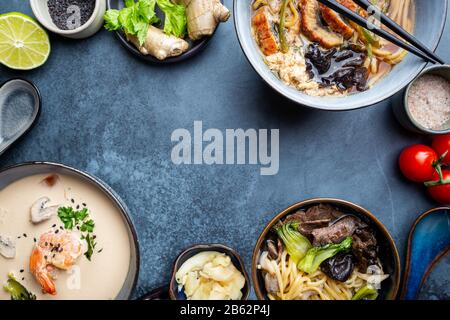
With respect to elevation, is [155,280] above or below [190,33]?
below

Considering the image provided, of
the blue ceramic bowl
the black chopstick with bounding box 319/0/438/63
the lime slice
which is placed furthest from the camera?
the lime slice

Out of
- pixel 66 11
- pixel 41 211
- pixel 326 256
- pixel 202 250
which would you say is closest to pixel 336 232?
pixel 326 256

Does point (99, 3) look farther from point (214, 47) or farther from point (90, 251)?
point (90, 251)

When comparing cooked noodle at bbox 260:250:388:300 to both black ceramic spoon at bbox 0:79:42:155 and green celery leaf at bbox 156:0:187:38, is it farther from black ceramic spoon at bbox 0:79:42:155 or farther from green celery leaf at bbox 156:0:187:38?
black ceramic spoon at bbox 0:79:42:155

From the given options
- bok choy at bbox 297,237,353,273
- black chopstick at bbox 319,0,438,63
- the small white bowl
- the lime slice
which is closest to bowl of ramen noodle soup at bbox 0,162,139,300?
the lime slice

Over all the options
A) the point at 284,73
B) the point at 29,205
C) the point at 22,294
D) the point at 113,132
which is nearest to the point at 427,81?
the point at 284,73

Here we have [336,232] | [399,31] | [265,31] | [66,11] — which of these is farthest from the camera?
[66,11]

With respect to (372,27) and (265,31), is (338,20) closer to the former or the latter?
(372,27)
